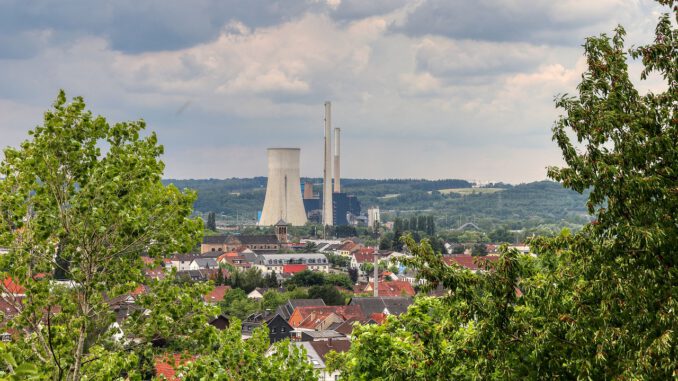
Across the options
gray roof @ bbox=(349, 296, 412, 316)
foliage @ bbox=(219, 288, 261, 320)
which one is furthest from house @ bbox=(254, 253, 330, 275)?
gray roof @ bbox=(349, 296, 412, 316)

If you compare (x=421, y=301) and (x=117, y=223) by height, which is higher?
(x=117, y=223)

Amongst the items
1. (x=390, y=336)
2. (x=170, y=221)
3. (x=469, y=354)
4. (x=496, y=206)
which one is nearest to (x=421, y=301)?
(x=390, y=336)

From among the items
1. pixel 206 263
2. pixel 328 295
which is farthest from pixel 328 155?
pixel 328 295

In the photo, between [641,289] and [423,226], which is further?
[423,226]

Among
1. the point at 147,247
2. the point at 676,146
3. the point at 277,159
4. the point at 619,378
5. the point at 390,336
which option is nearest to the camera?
the point at 619,378

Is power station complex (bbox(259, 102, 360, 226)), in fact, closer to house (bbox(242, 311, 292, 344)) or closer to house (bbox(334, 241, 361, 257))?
house (bbox(334, 241, 361, 257))

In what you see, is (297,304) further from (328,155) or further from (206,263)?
(328,155)

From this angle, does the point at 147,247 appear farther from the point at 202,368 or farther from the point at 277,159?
the point at 277,159
